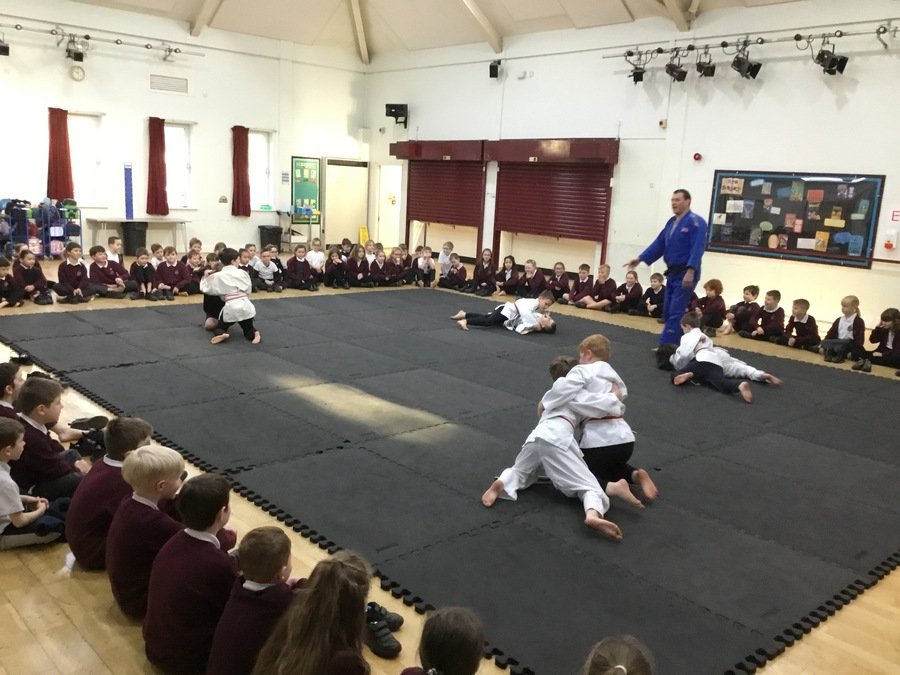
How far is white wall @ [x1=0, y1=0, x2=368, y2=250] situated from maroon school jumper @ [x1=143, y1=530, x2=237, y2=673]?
1363 cm

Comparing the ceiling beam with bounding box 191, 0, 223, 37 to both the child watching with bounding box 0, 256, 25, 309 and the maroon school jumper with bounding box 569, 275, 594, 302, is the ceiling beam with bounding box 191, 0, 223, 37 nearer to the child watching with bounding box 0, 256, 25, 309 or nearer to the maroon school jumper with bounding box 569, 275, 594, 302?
the child watching with bounding box 0, 256, 25, 309

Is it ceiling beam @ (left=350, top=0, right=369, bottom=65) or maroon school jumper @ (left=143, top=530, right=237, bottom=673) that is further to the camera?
ceiling beam @ (left=350, top=0, right=369, bottom=65)

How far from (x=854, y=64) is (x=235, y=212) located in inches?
476

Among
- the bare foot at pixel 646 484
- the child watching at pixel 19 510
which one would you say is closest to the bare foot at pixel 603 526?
Result: the bare foot at pixel 646 484

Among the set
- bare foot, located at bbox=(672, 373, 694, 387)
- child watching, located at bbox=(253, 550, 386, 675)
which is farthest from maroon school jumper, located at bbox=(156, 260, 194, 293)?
child watching, located at bbox=(253, 550, 386, 675)

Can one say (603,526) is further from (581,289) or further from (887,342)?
(581,289)

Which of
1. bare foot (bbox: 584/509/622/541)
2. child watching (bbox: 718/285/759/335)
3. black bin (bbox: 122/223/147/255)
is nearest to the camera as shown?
bare foot (bbox: 584/509/622/541)

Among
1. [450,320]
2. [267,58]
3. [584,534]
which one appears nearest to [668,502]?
[584,534]

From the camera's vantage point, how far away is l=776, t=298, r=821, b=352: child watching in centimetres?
948

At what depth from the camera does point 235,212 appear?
16.3m

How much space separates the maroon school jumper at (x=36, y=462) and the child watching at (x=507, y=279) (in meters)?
9.58

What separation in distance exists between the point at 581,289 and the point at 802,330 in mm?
3561

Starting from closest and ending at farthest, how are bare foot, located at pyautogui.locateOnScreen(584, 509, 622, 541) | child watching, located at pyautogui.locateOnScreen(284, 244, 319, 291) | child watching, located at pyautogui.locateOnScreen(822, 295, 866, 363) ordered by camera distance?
bare foot, located at pyautogui.locateOnScreen(584, 509, 622, 541) → child watching, located at pyautogui.locateOnScreen(822, 295, 866, 363) → child watching, located at pyautogui.locateOnScreen(284, 244, 319, 291)

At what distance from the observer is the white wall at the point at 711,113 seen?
33.5 feet
